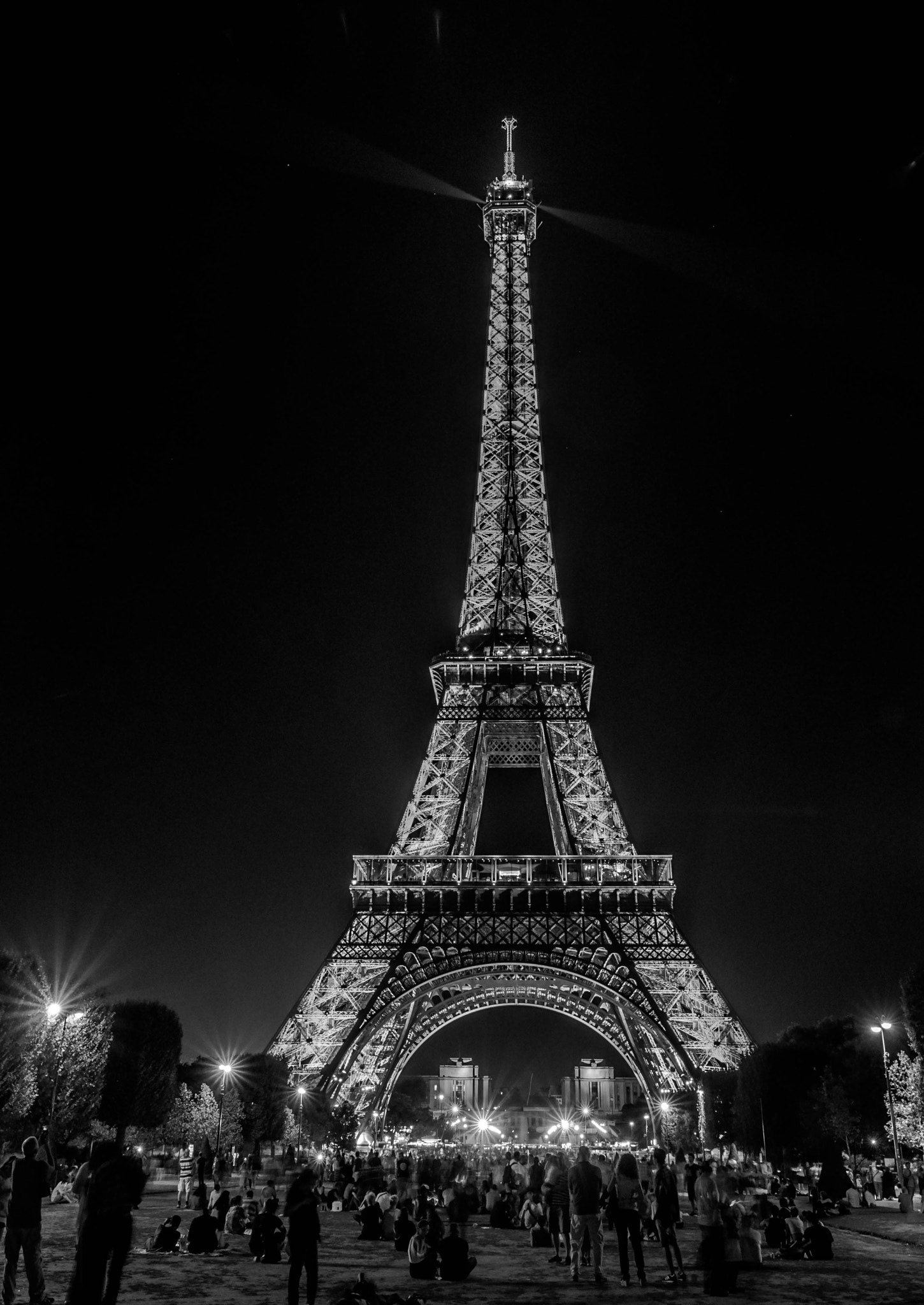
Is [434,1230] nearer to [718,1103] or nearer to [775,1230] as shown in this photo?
[775,1230]

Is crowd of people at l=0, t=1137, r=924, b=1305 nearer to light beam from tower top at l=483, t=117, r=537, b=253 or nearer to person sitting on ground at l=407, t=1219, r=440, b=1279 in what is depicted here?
person sitting on ground at l=407, t=1219, r=440, b=1279

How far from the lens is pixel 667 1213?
15.7m

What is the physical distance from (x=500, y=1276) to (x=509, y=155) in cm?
8647

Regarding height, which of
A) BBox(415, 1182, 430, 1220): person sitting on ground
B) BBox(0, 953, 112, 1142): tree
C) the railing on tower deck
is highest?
the railing on tower deck

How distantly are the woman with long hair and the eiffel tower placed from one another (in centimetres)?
3694

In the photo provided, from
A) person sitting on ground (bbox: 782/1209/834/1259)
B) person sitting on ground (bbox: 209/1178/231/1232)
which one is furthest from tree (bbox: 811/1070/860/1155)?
person sitting on ground (bbox: 209/1178/231/1232)

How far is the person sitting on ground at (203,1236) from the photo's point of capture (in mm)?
17609

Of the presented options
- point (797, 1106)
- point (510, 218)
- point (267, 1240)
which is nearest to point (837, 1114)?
point (797, 1106)

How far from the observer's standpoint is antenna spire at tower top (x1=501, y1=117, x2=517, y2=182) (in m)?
84.8

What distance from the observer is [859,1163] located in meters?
49.2

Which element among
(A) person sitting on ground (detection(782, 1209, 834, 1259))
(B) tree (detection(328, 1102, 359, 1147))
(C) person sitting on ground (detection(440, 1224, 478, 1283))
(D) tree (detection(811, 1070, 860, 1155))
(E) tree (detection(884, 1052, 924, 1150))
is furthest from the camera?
(B) tree (detection(328, 1102, 359, 1147))

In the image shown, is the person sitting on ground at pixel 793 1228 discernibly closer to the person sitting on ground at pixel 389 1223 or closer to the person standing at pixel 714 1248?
the person standing at pixel 714 1248

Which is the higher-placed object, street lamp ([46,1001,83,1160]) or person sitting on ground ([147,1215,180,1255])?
street lamp ([46,1001,83,1160])

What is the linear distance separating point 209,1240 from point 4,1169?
9.86 metres
